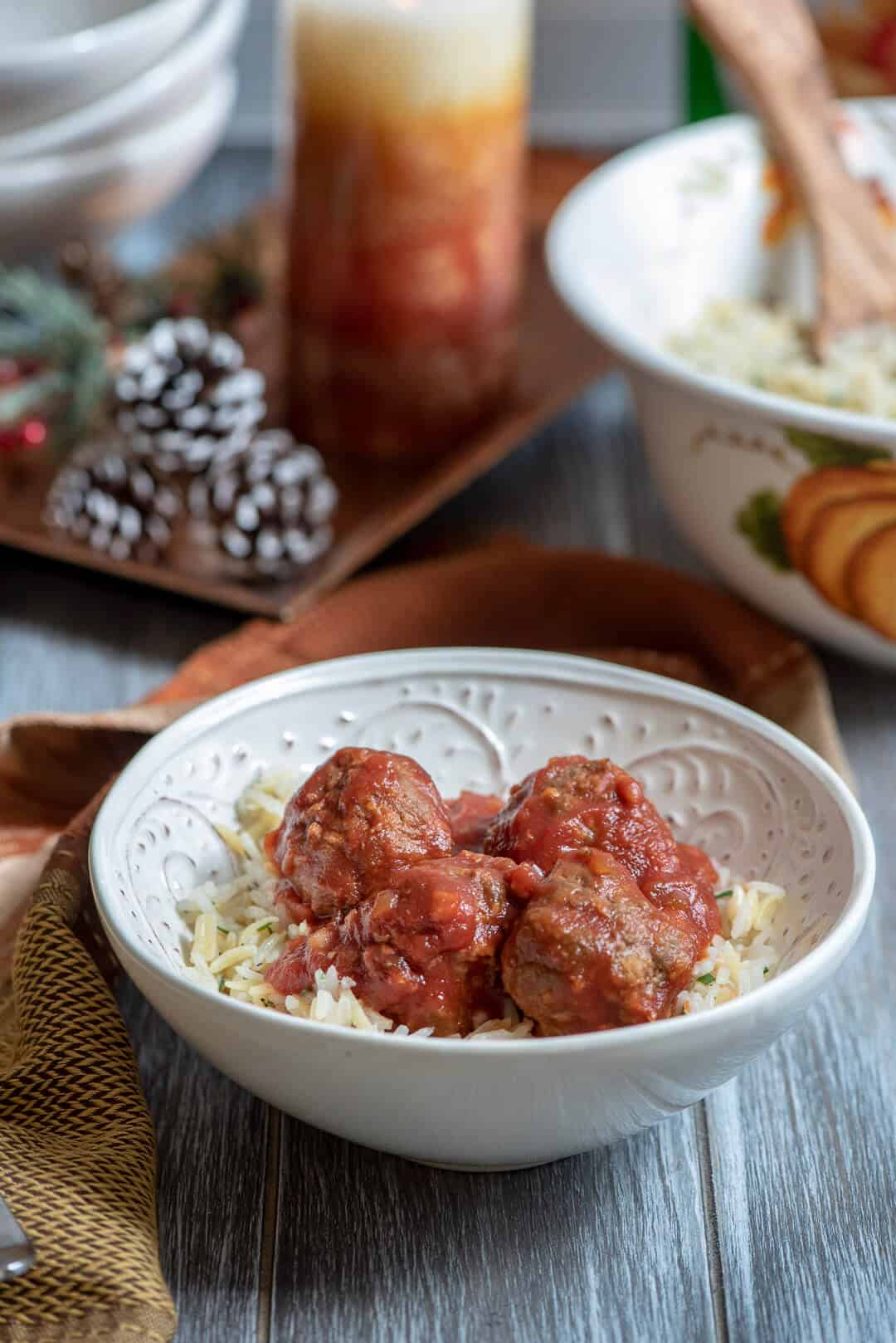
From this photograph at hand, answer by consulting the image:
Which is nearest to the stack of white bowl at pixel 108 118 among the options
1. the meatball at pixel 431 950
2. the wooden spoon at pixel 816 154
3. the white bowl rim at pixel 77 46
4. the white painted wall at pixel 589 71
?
the white bowl rim at pixel 77 46

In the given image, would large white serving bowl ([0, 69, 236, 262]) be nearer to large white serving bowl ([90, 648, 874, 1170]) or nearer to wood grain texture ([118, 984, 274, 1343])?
large white serving bowl ([90, 648, 874, 1170])

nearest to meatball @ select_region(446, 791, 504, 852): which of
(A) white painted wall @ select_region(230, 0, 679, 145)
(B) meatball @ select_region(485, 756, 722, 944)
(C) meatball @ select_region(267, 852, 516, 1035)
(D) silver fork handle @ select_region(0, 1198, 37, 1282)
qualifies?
(B) meatball @ select_region(485, 756, 722, 944)

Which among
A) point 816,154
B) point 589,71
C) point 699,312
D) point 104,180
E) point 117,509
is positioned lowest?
point 589,71

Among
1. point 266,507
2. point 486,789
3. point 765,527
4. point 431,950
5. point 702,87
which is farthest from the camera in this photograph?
point 702,87

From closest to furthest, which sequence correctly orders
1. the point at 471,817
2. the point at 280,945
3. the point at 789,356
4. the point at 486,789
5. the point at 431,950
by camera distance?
the point at 431,950 → the point at 280,945 → the point at 471,817 → the point at 486,789 → the point at 789,356

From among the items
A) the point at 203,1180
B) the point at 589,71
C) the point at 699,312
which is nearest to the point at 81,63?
the point at 699,312

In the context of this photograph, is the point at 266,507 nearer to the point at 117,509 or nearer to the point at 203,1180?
the point at 117,509
